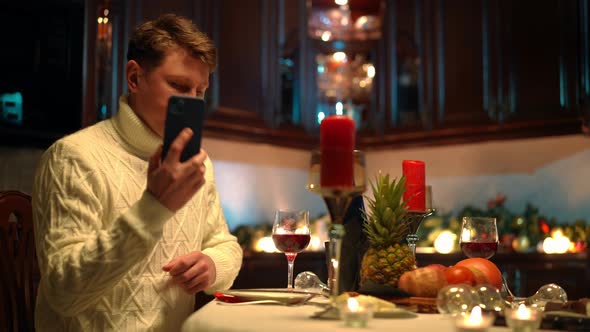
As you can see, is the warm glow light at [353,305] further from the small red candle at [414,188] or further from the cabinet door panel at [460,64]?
the cabinet door panel at [460,64]

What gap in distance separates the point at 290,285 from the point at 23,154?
1.61 meters

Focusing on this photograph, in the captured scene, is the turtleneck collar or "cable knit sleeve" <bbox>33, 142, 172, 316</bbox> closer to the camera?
"cable knit sleeve" <bbox>33, 142, 172, 316</bbox>

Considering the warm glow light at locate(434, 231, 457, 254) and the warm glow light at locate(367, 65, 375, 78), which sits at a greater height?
the warm glow light at locate(367, 65, 375, 78)

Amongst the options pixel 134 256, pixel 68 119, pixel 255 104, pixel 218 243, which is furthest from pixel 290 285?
pixel 255 104

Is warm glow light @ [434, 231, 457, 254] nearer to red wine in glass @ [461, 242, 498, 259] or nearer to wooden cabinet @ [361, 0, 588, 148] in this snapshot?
wooden cabinet @ [361, 0, 588, 148]

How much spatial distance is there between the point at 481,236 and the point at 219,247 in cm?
61

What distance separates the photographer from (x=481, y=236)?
1.71m

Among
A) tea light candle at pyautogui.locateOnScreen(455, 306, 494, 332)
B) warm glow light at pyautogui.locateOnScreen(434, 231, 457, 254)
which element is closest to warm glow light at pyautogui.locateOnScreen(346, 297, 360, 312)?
tea light candle at pyautogui.locateOnScreen(455, 306, 494, 332)

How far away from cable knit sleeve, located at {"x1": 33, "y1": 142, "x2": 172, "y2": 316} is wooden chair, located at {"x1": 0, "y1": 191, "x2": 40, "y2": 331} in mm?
161

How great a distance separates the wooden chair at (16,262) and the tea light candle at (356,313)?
0.92 metres

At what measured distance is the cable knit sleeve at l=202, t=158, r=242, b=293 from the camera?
1724mm

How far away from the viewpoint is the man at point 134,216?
136cm

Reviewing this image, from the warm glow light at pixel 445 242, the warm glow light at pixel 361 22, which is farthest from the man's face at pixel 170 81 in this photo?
the warm glow light at pixel 361 22

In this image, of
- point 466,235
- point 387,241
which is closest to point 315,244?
point 466,235
